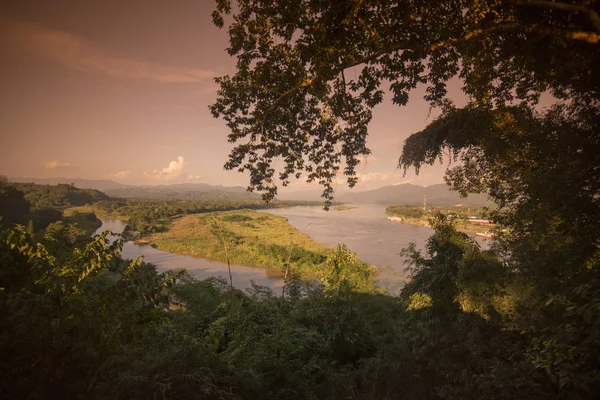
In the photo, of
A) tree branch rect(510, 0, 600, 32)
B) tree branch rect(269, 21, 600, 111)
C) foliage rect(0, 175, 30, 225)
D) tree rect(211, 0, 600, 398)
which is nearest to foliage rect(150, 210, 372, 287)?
foliage rect(0, 175, 30, 225)

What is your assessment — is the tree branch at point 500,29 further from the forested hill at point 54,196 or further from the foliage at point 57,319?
the forested hill at point 54,196

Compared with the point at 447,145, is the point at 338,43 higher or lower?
higher

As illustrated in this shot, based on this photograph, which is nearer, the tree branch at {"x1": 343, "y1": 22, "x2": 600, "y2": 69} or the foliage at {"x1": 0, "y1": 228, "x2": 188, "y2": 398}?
the foliage at {"x1": 0, "y1": 228, "x2": 188, "y2": 398}

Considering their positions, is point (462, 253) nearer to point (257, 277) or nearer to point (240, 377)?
point (240, 377)

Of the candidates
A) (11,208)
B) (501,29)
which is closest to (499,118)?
(501,29)

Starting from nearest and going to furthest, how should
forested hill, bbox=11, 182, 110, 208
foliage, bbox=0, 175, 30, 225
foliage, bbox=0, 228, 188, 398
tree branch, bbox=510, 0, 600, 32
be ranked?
foliage, bbox=0, 228, 188, 398 < tree branch, bbox=510, 0, 600, 32 < foliage, bbox=0, 175, 30, 225 < forested hill, bbox=11, 182, 110, 208

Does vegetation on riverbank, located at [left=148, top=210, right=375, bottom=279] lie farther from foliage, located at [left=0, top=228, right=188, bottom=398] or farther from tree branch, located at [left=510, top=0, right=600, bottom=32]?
tree branch, located at [left=510, top=0, right=600, bottom=32]

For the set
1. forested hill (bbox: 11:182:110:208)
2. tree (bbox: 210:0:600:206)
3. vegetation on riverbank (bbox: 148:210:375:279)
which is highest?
tree (bbox: 210:0:600:206)

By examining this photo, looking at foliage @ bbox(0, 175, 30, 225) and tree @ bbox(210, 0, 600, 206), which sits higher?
tree @ bbox(210, 0, 600, 206)

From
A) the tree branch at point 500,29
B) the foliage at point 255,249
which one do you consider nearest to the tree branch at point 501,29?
the tree branch at point 500,29

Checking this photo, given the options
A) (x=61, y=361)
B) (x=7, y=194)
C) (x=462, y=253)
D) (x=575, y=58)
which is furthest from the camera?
(x=7, y=194)

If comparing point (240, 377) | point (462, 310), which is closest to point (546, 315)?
point (462, 310)
